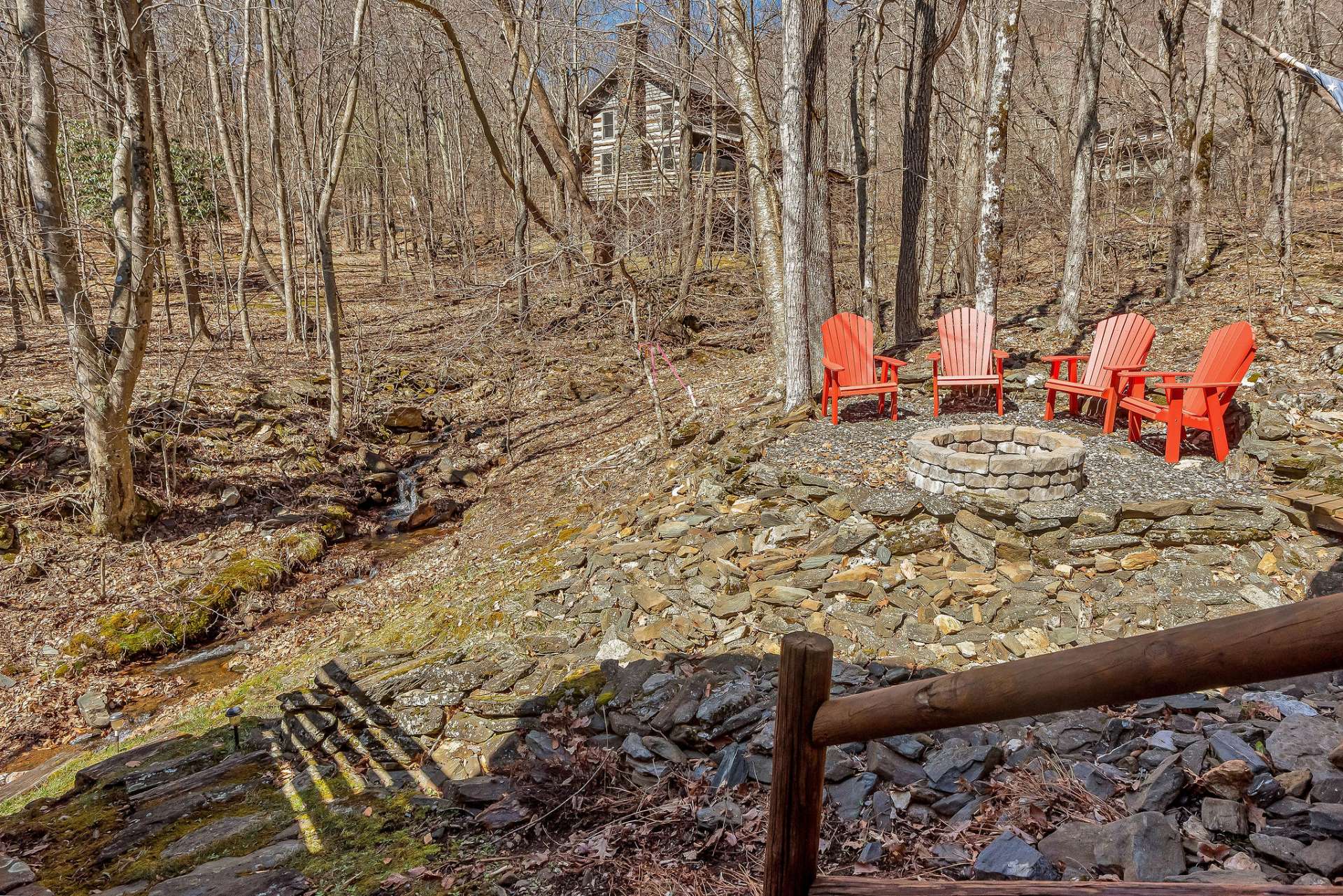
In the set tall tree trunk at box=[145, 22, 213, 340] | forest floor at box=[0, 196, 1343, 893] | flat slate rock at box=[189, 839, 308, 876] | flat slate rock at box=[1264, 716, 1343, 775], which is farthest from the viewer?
tall tree trunk at box=[145, 22, 213, 340]

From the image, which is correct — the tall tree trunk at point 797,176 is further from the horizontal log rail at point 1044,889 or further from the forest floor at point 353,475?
the horizontal log rail at point 1044,889

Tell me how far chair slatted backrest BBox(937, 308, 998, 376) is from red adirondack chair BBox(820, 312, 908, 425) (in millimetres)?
619

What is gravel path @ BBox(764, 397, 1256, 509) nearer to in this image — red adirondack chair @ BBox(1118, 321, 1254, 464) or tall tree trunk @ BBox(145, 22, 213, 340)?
red adirondack chair @ BBox(1118, 321, 1254, 464)

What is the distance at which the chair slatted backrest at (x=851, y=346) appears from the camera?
6.50m

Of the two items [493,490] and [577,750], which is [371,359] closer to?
[493,490]

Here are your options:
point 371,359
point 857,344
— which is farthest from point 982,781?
point 371,359

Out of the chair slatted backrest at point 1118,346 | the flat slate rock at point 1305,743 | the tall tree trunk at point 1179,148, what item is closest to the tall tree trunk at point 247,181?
the chair slatted backrest at point 1118,346

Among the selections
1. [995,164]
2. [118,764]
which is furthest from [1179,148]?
[118,764]

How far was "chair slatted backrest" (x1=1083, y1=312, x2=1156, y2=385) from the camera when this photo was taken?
5910mm

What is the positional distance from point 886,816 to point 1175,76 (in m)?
11.3

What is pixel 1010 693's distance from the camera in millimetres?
1128

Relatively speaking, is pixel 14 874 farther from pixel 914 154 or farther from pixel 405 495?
pixel 914 154

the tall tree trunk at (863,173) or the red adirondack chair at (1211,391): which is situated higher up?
the tall tree trunk at (863,173)

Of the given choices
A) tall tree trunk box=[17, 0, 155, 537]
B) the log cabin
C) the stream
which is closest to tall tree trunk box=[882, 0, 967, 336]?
the log cabin
